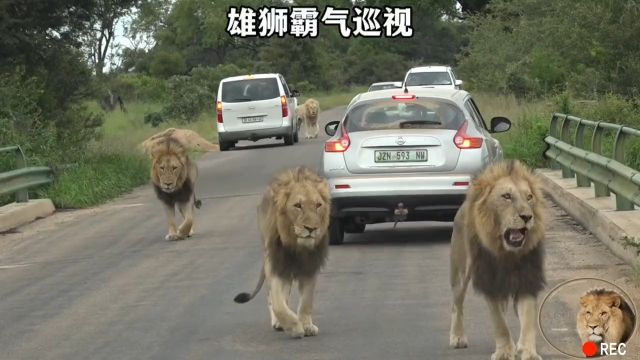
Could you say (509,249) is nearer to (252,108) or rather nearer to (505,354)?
(505,354)

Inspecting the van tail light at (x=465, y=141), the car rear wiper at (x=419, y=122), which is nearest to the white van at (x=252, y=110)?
the car rear wiper at (x=419, y=122)

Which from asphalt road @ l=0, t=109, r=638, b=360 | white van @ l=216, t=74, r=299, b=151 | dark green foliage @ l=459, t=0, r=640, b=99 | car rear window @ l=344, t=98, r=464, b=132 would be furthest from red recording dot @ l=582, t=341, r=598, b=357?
white van @ l=216, t=74, r=299, b=151

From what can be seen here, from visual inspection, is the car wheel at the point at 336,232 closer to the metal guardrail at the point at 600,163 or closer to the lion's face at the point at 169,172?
the lion's face at the point at 169,172

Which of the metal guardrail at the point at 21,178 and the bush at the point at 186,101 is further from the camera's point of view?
the bush at the point at 186,101

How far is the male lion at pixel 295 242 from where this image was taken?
890cm

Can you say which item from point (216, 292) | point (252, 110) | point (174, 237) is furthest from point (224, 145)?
point (216, 292)

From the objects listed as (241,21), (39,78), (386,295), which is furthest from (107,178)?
(241,21)

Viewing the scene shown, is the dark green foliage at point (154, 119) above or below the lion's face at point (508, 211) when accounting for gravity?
below

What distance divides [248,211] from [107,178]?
5.26 meters

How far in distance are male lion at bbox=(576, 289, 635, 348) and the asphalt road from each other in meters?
0.44

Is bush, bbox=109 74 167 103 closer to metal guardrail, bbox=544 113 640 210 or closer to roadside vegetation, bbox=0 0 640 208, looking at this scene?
roadside vegetation, bbox=0 0 640 208

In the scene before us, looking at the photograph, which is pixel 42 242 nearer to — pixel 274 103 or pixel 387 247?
pixel 387 247

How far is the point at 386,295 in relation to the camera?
10.8 metres

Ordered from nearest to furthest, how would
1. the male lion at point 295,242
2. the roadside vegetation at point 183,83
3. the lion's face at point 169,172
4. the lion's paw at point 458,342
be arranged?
the lion's paw at point 458,342, the male lion at point 295,242, the lion's face at point 169,172, the roadside vegetation at point 183,83
